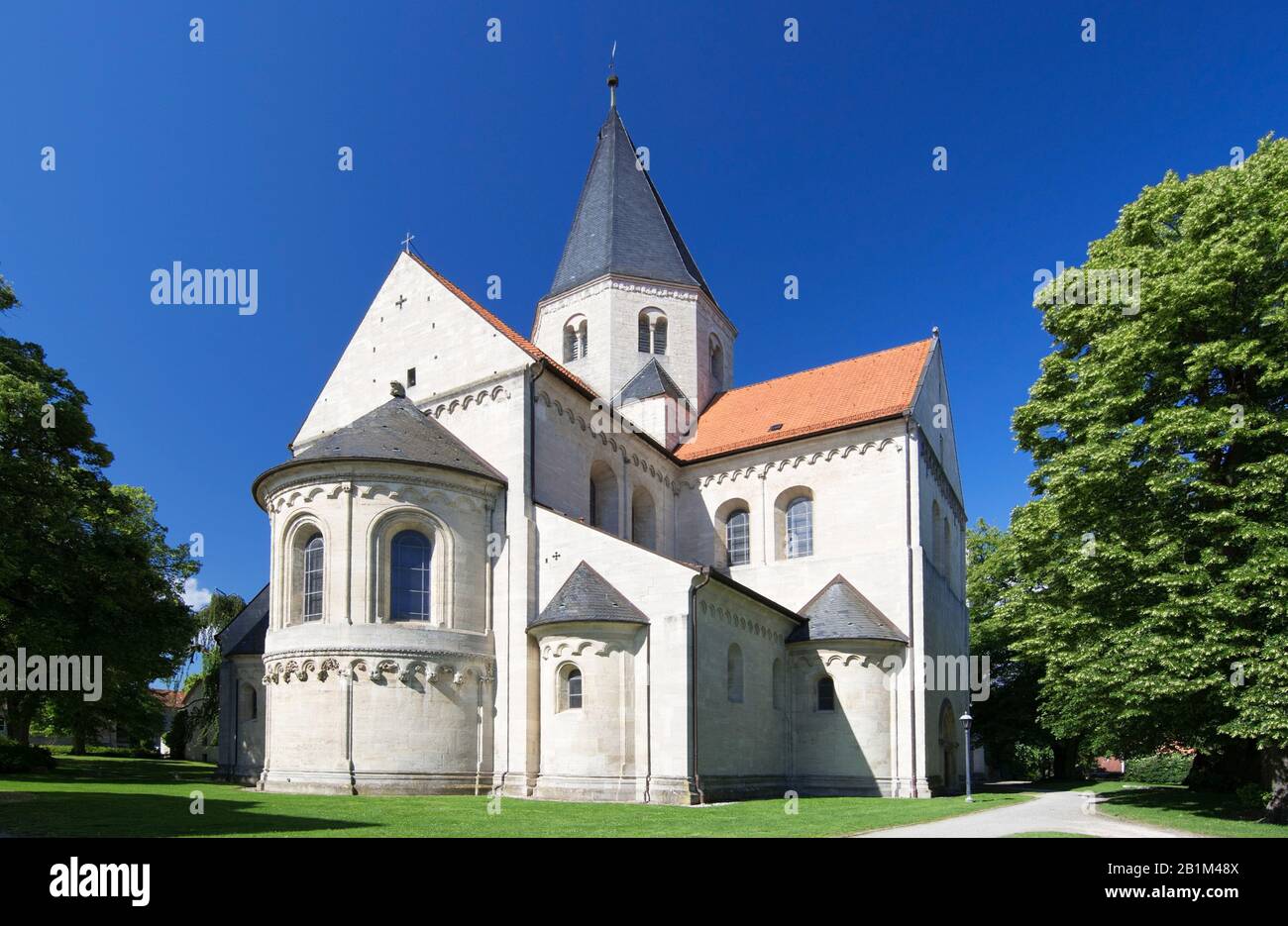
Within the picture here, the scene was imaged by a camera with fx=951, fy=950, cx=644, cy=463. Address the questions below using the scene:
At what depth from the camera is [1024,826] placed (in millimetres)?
15359

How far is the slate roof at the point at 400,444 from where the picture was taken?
943 inches

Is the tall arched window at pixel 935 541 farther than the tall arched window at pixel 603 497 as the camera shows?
Yes

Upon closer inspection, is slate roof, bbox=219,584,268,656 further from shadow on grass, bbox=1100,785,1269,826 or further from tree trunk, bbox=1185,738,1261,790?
tree trunk, bbox=1185,738,1261,790

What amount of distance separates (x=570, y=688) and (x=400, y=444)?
768 centimetres

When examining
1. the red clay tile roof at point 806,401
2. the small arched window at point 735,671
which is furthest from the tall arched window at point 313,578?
the small arched window at point 735,671

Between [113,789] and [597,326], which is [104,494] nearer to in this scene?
[113,789]

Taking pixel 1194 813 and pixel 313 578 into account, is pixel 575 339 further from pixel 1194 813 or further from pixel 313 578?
pixel 1194 813

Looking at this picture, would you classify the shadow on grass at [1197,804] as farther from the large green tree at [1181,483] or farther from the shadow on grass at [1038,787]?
the shadow on grass at [1038,787]

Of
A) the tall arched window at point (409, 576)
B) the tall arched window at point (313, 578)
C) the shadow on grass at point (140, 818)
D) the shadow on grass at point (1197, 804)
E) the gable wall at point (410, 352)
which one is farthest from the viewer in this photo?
the gable wall at point (410, 352)

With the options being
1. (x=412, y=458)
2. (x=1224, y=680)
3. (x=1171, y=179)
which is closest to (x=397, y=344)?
(x=412, y=458)

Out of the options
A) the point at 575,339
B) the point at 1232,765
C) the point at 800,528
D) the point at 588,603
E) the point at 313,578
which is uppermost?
the point at 575,339

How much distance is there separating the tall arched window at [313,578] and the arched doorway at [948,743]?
1976 cm

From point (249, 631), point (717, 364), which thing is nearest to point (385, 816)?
point (249, 631)
